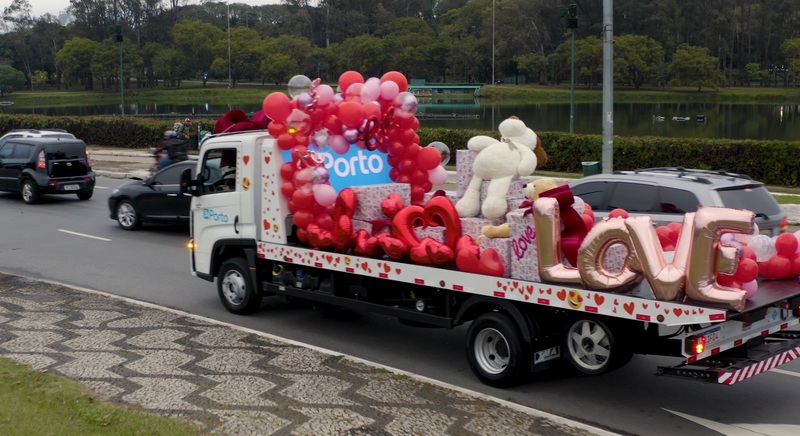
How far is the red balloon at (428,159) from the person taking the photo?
10680 mm

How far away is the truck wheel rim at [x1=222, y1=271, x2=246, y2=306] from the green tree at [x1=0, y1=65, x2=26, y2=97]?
Result: 12292 centimetres

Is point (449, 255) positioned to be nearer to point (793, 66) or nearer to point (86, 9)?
point (793, 66)

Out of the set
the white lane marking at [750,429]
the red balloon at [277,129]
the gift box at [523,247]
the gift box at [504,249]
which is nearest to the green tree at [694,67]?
the red balloon at [277,129]

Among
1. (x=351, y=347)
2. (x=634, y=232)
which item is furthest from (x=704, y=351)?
(x=351, y=347)

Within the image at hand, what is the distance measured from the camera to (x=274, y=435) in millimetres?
6902

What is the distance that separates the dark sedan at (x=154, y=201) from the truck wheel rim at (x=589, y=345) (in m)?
12.1

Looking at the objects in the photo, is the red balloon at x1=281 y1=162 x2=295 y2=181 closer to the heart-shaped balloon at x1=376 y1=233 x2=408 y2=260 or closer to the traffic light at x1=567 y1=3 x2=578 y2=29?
the heart-shaped balloon at x1=376 y1=233 x2=408 y2=260

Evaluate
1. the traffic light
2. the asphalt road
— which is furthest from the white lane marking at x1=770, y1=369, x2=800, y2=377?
the traffic light

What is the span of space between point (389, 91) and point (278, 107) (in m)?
Result: 1.31

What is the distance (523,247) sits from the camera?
7809 mm

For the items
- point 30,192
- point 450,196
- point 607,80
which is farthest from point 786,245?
point 30,192

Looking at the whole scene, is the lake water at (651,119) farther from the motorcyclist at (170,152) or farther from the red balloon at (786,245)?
the red balloon at (786,245)

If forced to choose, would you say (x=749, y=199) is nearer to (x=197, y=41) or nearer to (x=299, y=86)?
(x=299, y=86)

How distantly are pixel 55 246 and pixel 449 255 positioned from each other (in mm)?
11207
